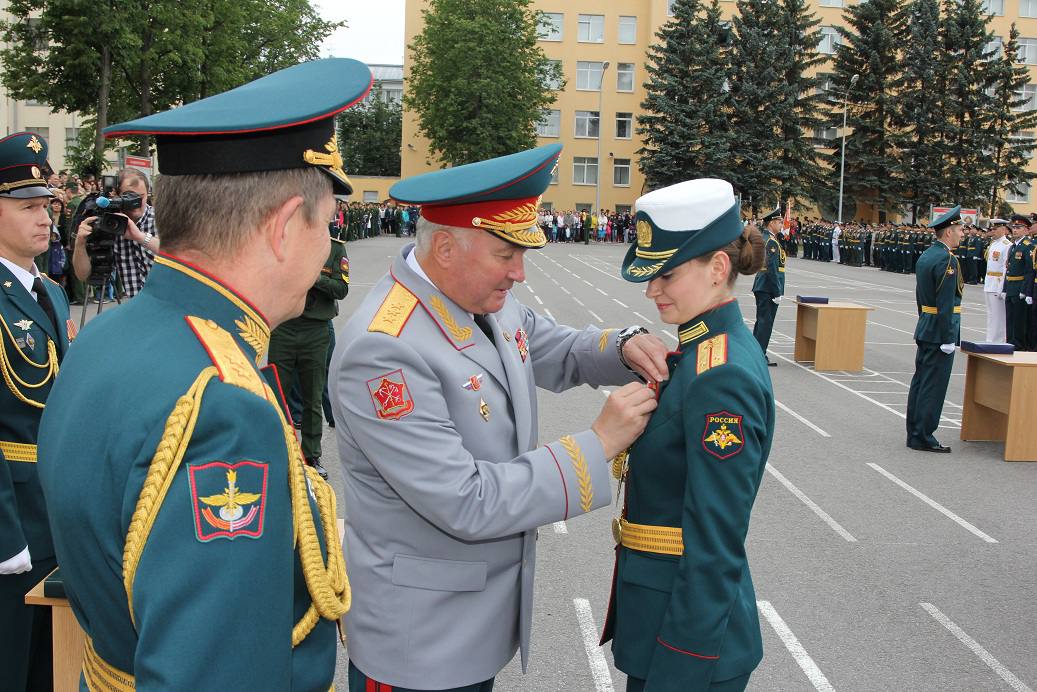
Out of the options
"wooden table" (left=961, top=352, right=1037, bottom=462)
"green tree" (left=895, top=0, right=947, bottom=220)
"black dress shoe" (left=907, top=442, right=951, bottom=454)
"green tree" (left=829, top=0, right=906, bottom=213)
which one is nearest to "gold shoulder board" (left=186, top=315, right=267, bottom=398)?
"black dress shoe" (left=907, top=442, right=951, bottom=454)

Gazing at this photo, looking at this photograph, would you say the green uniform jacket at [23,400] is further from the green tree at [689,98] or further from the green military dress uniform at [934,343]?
the green tree at [689,98]

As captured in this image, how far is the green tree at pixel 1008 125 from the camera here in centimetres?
5281

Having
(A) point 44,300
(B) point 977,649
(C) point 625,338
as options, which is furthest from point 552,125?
(C) point 625,338

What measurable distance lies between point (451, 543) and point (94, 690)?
1009mm

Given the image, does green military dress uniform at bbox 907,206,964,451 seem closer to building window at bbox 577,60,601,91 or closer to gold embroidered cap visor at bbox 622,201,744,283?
gold embroidered cap visor at bbox 622,201,744,283

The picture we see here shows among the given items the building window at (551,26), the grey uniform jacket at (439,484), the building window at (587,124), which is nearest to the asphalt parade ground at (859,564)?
the grey uniform jacket at (439,484)

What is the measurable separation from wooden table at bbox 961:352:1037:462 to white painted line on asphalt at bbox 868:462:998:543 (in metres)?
1.61

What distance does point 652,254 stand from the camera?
2.73 m

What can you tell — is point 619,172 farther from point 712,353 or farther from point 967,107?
point 712,353

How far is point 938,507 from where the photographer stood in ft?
24.3

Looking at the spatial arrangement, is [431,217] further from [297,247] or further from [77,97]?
[77,97]

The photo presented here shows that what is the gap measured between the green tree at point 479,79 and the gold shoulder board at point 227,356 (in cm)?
5419

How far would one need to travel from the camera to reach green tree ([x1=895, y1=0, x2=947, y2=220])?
52.5 metres

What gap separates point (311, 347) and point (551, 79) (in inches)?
2206
